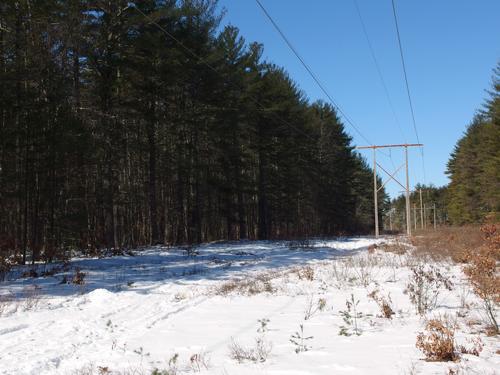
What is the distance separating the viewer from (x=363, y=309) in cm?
704

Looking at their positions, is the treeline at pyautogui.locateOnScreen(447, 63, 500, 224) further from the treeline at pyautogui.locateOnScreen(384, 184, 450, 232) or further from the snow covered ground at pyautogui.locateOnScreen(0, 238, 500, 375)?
the treeline at pyautogui.locateOnScreen(384, 184, 450, 232)

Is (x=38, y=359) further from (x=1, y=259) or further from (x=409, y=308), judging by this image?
(x=1, y=259)

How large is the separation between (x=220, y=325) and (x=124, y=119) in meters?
18.7

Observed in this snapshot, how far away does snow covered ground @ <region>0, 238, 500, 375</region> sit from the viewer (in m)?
4.39

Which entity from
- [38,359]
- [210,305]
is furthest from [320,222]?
[38,359]

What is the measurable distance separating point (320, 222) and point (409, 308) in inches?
1757

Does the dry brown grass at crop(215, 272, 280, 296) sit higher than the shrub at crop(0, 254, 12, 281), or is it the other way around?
the shrub at crop(0, 254, 12, 281)

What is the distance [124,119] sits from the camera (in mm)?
22922

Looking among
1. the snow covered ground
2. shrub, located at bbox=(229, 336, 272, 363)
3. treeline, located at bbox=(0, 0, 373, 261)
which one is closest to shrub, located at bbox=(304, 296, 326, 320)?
the snow covered ground

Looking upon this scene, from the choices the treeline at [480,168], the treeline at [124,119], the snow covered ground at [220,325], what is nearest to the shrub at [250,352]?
the snow covered ground at [220,325]

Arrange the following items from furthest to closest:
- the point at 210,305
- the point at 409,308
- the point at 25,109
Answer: the point at 25,109, the point at 210,305, the point at 409,308

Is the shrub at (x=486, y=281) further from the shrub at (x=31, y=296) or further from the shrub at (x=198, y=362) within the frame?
the shrub at (x=31, y=296)

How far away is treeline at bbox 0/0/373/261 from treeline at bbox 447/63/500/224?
16317mm

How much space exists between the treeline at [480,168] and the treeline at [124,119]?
53.5 feet
